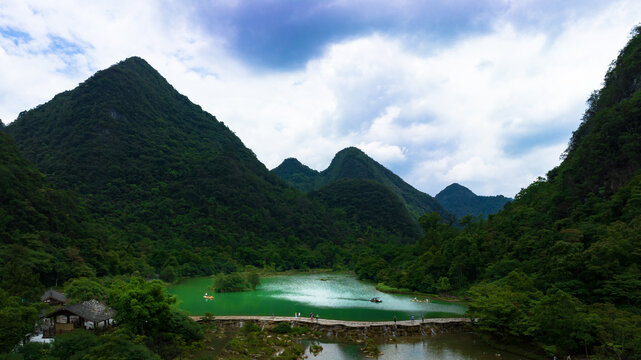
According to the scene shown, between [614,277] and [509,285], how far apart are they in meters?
6.65

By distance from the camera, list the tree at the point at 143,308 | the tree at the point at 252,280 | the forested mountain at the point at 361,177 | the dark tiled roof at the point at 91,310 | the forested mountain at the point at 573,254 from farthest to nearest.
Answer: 1. the forested mountain at the point at 361,177
2. the tree at the point at 252,280
3. the dark tiled roof at the point at 91,310
4. the tree at the point at 143,308
5. the forested mountain at the point at 573,254

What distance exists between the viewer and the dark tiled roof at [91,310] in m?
21.8

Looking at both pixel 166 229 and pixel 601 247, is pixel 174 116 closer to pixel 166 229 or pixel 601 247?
pixel 166 229

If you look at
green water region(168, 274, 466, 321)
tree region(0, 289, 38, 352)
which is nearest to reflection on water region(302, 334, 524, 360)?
green water region(168, 274, 466, 321)

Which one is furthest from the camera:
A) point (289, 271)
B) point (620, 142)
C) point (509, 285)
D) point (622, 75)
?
point (289, 271)

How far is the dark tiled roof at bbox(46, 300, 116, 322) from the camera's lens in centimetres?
2180

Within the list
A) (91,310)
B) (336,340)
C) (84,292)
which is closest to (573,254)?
(336,340)

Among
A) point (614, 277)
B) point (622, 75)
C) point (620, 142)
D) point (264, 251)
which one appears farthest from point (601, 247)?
point (264, 251)

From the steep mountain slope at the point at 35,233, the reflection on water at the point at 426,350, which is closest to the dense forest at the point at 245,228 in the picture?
the steep mountain slope at the point at 35,233

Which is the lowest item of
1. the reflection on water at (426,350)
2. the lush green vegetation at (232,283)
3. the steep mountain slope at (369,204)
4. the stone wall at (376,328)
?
the reflection on water at (426,350)

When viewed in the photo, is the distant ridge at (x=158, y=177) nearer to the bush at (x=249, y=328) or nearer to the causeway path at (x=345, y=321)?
the causeway path at (x=345, y=321)

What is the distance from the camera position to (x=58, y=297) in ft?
87.1

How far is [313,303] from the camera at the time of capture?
117ft

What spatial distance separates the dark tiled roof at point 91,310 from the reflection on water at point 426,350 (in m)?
12.3
